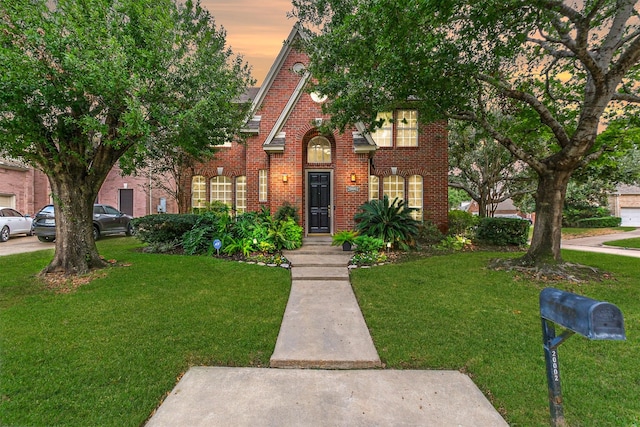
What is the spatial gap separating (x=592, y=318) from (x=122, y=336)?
15.5ft

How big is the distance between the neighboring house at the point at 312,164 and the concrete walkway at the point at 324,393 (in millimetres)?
6632

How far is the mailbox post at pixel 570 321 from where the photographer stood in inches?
62.9

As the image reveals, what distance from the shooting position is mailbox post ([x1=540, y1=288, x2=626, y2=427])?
5.24 feet

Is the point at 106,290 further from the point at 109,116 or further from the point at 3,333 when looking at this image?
the point at 109,116

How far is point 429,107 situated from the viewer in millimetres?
6992

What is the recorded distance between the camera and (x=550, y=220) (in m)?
6.80

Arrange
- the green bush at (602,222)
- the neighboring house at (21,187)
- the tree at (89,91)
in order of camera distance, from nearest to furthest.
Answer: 1. the tree at (89,91)
2. the neighboring house at (21,187)
3. the green bush at (602,222)

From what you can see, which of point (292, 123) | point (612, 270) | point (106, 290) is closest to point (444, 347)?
point (106, 290)

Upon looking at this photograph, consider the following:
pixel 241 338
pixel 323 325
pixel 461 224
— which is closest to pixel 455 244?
pixel 461 224

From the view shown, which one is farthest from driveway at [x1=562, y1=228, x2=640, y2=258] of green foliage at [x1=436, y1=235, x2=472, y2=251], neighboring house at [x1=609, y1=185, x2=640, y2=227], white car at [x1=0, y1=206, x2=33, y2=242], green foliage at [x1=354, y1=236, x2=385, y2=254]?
white car at [x1=0, y1=206, x2=33, y2=242]

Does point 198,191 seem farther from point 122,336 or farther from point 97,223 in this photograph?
Answer: point 122,336

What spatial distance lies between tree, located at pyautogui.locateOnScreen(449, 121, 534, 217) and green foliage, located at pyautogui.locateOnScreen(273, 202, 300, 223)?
9.00 meters

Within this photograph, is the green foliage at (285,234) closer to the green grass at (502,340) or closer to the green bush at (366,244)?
the green bush at (366,244)

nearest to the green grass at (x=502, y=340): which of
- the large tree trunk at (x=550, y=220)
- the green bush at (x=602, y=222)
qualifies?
the large tree trunk at (x=550, y=220)
